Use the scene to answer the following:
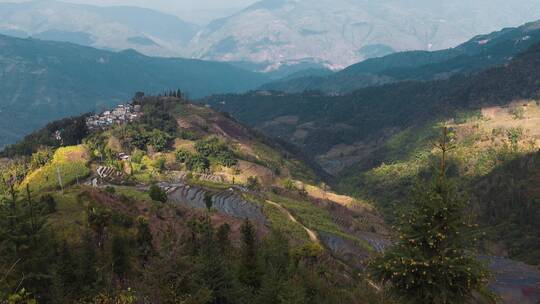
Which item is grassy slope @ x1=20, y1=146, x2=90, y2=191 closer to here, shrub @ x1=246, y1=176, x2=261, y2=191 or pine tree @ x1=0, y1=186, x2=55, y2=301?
shrub @ x1=246, y1=176, x2=261, y2=191

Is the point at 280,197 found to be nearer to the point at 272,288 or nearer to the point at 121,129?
the point at 121,129

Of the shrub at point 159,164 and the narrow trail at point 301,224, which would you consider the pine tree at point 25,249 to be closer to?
the narrow trail at point 301,224

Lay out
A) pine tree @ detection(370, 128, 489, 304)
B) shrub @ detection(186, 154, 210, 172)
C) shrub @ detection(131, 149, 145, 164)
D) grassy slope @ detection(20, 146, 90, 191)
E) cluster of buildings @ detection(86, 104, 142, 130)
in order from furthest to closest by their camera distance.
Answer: cluster of buildings @ detection(86, 104, 142, 130) → shrub @ detection(186, 154, 210, 172) → shrub @ detection(131, 149, 145, 164) → grassy slope @ detection(20, 146, 90, 191) → pine tree @ detection(370, 128, 489, 304)

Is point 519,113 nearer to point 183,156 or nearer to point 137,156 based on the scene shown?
point 183,156

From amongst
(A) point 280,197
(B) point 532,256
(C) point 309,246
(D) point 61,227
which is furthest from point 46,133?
(B) point 532,256

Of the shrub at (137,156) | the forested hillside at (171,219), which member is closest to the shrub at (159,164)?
the forested hillside at (171,219)

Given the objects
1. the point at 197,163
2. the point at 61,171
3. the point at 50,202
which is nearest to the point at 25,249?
the point at 50,202

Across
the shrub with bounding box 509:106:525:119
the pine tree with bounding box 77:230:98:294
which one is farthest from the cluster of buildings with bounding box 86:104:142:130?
the shrub with bounding box 509:106:525:119
